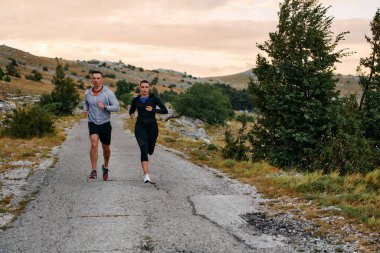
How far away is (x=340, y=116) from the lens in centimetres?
1552

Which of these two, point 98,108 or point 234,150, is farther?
point 234,150

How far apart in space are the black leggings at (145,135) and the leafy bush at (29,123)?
35.0ft

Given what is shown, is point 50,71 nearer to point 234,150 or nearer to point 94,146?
point 234,150

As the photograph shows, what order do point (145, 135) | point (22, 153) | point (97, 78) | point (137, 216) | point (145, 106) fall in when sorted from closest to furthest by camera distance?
point (137, 216)
point (97, 78)
point (145, 106)
point (145, 135)
point (22, 153)

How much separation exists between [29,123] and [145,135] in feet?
36.6

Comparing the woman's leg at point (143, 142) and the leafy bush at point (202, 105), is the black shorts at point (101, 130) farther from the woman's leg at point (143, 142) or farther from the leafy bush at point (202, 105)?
the leafy bush at point (202, 105)

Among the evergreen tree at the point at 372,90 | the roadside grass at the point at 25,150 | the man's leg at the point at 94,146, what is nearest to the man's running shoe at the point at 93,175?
the man's leg at the point at 94,146

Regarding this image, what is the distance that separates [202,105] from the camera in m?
51.4

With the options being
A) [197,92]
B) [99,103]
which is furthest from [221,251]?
[197,92]

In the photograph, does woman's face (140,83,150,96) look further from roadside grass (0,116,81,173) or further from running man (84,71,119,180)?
roadside grass (0,116,81,173)

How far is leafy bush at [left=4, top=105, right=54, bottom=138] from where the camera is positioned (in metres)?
18.0

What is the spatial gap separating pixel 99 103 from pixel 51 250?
4494 millimetres

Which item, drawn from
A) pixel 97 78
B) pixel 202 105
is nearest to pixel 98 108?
pixel 97 78

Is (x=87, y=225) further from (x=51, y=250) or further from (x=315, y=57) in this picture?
(x=315, y=57)
